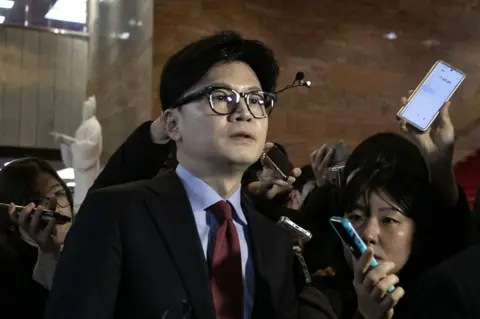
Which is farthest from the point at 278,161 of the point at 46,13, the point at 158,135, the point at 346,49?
the point at 46,13

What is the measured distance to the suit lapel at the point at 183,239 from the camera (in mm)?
1056

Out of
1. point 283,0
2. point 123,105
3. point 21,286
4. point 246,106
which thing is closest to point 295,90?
point 283,0

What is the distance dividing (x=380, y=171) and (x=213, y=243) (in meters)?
0.49

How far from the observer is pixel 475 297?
1.04 metres

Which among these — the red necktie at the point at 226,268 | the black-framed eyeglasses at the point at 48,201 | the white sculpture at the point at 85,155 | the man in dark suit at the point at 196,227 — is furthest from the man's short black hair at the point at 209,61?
the white sculpture at the point at 85,155

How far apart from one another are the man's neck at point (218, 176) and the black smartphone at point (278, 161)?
1.91ft

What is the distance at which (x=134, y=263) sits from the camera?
1057 mm

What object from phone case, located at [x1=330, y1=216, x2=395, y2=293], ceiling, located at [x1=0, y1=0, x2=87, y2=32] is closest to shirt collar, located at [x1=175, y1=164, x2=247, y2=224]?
phone case, located at [x1=330, y1=216, x2=395, y2=293]

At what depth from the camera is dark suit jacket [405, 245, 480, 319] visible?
3.38 feet

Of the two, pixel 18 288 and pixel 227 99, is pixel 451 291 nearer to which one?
pixel 227 99

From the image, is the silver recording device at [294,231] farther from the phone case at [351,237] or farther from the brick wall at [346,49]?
the brick wall at [346,49]

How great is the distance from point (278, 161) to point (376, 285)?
32.0 inches

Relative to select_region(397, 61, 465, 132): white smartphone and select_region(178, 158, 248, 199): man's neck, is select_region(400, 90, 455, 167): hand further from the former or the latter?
select_region(178, 158, 248, 199): man's neck

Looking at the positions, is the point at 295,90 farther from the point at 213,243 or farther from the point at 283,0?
the point at 213,243
